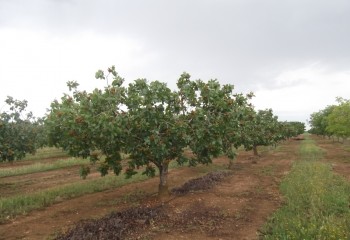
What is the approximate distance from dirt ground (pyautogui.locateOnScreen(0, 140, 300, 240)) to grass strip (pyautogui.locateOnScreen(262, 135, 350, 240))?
0.68m

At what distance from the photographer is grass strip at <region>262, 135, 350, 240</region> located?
10.1 meters

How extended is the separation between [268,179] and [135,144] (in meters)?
12.2

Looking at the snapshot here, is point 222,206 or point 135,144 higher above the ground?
point 135,144

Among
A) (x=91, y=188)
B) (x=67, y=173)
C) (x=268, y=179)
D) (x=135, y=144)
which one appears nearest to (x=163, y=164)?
(x=135, y=144)

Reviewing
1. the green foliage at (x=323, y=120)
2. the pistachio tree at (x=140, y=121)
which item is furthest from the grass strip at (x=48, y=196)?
the green foliage at (x=323, y=120)

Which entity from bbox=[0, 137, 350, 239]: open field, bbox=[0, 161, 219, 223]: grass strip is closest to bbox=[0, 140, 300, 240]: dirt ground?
bbox=[0, 137, 350, 239]: open field

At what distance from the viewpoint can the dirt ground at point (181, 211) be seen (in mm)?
11750

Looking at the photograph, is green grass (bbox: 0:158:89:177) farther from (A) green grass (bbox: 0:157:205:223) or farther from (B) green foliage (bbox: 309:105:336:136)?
(B) green foliage (bbox: 309:105:336:136)

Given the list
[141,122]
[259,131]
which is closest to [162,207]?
[141,122]

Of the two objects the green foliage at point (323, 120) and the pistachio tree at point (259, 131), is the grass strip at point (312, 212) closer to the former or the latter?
the pistachio tree at point (259, 131)

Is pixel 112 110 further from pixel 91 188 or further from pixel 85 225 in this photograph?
pixel 91 188

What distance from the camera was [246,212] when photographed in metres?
14.2

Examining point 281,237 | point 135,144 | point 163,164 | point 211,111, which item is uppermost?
point 211,111

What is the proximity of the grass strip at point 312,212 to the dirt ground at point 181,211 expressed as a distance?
0.68 metres
